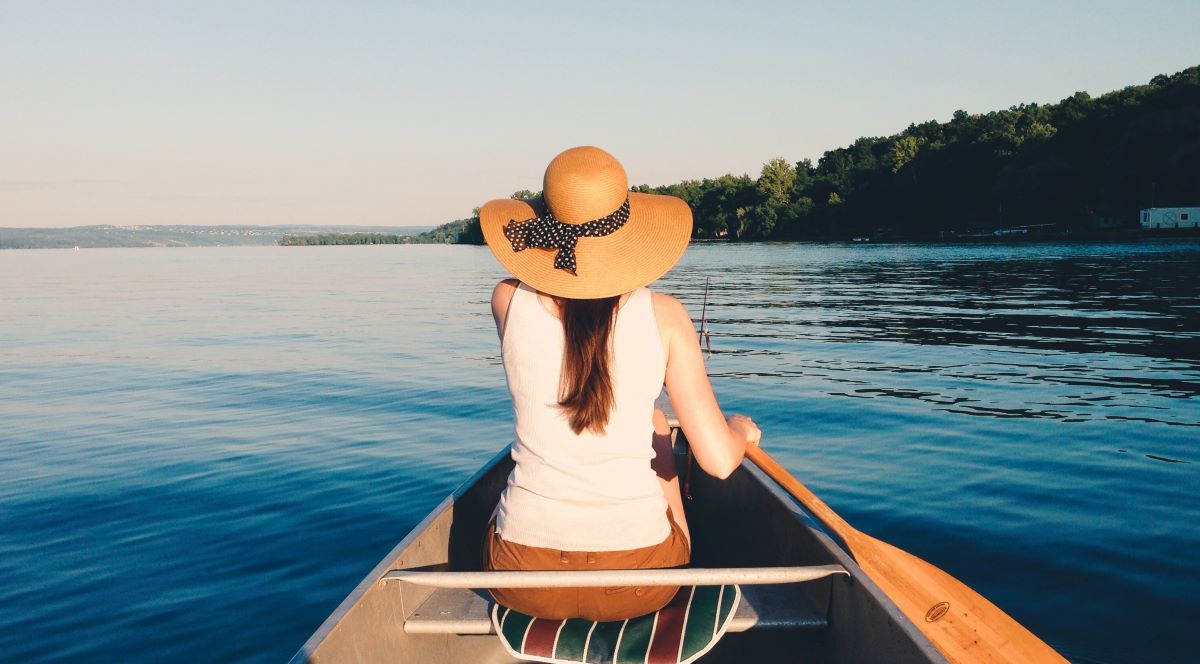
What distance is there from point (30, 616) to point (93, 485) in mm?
2985

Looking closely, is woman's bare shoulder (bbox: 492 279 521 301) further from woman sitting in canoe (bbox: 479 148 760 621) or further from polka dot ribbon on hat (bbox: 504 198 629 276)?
polka dot ribbon on hat (bbox: 504 198 629 276)

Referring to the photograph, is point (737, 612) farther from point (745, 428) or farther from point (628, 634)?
point (745, 428)

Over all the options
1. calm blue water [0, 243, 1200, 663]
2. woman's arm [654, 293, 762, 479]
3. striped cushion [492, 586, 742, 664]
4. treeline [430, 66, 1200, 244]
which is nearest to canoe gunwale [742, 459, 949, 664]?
striped cushion [492, 586, 742, 664]

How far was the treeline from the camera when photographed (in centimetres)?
6850

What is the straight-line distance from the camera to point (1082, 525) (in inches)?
232

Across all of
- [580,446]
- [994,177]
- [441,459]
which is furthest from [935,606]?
[994,177]

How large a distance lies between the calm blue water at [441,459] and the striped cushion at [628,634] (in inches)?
98.1

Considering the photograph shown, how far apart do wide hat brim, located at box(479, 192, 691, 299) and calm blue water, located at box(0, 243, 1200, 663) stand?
322 cm

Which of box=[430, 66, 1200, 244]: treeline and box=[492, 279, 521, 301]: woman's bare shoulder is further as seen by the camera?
box=[430, 66, 1200, 244]: treeline

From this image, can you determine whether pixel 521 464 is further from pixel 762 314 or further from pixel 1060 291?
pixel 1060 291

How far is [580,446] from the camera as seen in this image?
259 centimetres

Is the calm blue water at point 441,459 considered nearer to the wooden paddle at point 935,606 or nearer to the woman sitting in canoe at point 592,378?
the wooden paddle at point 935,606

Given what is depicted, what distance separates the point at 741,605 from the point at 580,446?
3.60 ft

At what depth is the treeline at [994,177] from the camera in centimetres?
6850
